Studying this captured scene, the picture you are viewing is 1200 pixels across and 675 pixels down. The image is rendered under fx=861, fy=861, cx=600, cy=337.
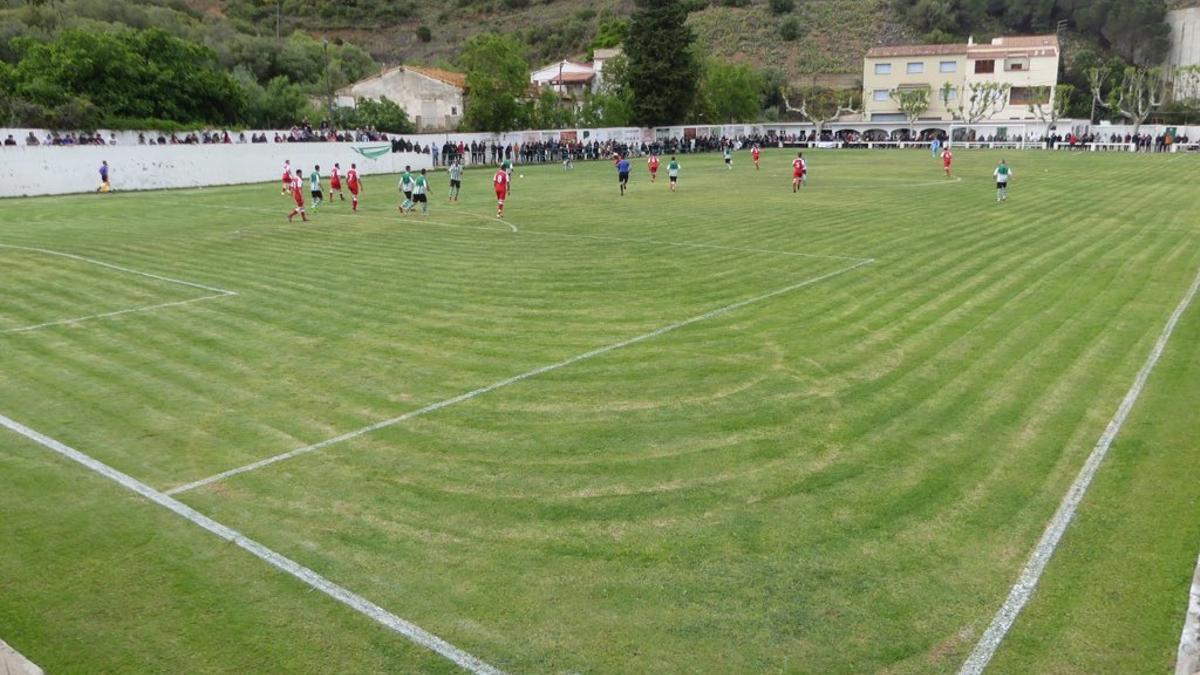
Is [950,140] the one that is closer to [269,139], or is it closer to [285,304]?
[269,139]

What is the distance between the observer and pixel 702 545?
23.7 feet

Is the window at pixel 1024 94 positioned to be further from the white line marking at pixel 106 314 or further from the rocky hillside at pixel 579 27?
the white line marking at pixel 106 314

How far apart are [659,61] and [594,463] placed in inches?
2859

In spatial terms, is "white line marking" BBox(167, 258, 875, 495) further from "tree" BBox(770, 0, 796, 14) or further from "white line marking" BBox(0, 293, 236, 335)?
"tree" BBox(770, 0, 796, 14)

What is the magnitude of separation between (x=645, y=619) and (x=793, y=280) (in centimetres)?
1252

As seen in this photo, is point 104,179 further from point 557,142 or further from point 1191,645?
point 1191,645

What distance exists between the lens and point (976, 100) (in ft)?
324

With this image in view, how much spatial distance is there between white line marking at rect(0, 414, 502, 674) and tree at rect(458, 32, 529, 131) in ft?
188

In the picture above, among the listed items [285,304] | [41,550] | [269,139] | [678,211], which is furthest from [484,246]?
[269,139]

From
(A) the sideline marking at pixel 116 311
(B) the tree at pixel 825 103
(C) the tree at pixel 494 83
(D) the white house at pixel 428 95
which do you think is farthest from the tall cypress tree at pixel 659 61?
(A) the sideline marking at pixel 116 311

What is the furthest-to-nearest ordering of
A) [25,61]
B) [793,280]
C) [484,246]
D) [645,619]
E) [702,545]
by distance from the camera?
[25,61], [484,246], [793,280], [702,545], [645,619]

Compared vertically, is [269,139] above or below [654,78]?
below

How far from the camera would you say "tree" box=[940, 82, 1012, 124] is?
9336 cm

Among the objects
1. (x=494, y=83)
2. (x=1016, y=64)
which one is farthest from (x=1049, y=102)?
(x=494, y=83)
